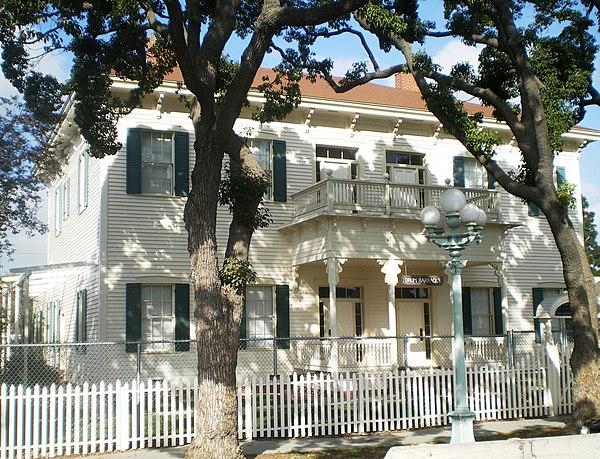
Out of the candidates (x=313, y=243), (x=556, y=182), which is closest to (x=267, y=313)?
(x=313, y=243)

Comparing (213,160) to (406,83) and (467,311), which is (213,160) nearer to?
(467,311)

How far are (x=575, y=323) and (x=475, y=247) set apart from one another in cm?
788

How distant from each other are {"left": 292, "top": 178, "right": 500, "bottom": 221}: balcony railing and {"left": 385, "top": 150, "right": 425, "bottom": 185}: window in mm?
2118

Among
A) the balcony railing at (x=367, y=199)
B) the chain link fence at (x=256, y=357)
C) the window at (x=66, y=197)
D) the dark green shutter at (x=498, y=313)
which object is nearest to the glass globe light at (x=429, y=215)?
the chain link fence at (x=256, y=357)

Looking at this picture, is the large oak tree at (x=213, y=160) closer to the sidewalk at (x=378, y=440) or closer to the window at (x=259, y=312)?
the sidewalk at (x=378, y=440)

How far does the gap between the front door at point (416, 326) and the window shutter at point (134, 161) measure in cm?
940

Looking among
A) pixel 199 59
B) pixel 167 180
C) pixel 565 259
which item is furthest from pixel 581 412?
pixel 167 180

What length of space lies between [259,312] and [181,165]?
16.2 feet

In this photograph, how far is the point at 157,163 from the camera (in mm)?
20609

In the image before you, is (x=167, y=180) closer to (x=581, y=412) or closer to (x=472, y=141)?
(x=472, y=141)

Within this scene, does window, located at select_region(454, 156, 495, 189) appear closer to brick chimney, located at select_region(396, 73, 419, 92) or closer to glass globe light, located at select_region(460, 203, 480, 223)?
brick chimney, located at select_region(396, 73, 419, 92)

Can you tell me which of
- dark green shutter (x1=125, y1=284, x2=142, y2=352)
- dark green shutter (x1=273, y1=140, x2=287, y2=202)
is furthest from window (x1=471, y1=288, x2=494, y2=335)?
dark green shutter (x1=125, y1=284, x2=142, y2=352)

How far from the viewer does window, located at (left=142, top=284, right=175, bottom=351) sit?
19891mm

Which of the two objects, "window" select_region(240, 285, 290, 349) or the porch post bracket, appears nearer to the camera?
the porch post bracket
